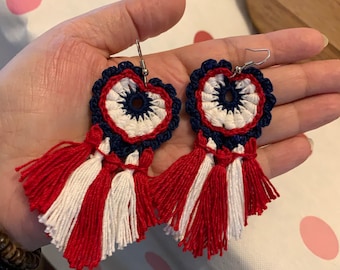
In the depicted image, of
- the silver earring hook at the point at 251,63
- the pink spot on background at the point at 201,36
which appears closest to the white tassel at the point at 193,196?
the silver earring hook at the point at 251,63

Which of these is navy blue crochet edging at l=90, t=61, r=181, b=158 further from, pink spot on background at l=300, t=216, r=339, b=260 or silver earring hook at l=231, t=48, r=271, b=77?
pink spot on background at l=300, t=216, r=339, b=260

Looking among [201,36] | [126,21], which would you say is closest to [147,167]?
[126,21]

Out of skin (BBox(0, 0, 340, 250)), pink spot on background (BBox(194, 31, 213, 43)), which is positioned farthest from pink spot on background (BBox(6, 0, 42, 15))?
pink spot on background (BBox(194, 31, 213, 43))

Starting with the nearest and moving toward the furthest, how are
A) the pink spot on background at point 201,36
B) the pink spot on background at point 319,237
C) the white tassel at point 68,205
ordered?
1. the white tassel at point 68,205
2. the pink spot on background at point 319,237
3. the pink spot on background at point 201,36

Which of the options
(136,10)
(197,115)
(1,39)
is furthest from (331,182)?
(1,39)

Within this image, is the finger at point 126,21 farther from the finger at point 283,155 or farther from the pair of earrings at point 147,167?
the finger at point 283,155

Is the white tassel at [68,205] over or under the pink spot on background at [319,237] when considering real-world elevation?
over
